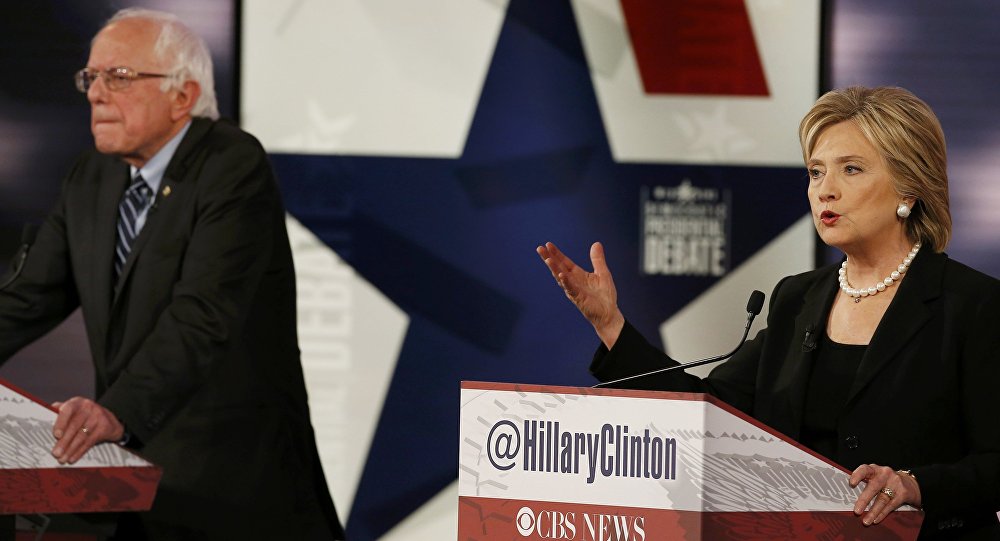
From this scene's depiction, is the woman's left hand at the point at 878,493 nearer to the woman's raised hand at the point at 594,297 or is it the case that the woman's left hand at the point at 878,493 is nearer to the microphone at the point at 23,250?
the woman's raised hand at the point at 594,297

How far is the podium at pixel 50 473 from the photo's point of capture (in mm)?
2420

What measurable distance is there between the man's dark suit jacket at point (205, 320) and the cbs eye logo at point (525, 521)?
122cm

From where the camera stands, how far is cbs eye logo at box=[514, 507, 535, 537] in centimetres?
182

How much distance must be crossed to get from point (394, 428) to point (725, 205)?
139 cm

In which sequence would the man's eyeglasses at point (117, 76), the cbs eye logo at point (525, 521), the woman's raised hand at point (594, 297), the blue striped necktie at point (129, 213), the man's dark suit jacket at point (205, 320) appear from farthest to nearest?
the man's eyeglasses at point (117, 76)
the blue striped necktie at point (129, 213)
the man's dark suit jacket at point (205, 320)
the woman's raised hand at point (594, 297)
the cbs eye logo at point (525, 521)

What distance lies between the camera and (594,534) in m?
1.78

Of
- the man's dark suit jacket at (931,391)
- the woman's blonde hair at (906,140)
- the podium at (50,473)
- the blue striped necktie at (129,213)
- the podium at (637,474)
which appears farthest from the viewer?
the blue striped necktie at (129,213)

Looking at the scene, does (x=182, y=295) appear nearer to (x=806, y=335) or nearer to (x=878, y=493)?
(x=806, y=335)

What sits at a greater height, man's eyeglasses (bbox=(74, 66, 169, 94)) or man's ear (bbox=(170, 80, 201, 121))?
man's eyeglasses (bbox=(74, 66, 169, 94))

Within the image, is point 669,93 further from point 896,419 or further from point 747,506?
point 747,506

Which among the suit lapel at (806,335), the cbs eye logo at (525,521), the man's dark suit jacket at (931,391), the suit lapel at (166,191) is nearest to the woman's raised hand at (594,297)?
the man's dark suit jacket at (931,391)

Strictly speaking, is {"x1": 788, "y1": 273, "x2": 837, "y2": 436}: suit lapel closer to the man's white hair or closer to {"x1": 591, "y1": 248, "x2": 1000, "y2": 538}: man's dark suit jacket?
{"x1": 591, "y1": 248, "x2": 1000, "y2": 538}: man's dark suit jacket

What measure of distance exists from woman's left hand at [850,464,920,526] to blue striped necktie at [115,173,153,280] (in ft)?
6.20

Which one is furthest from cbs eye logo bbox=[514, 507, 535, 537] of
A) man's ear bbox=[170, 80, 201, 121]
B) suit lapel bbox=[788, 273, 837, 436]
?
man's ear bbox=[170, 80, 201, 121]
